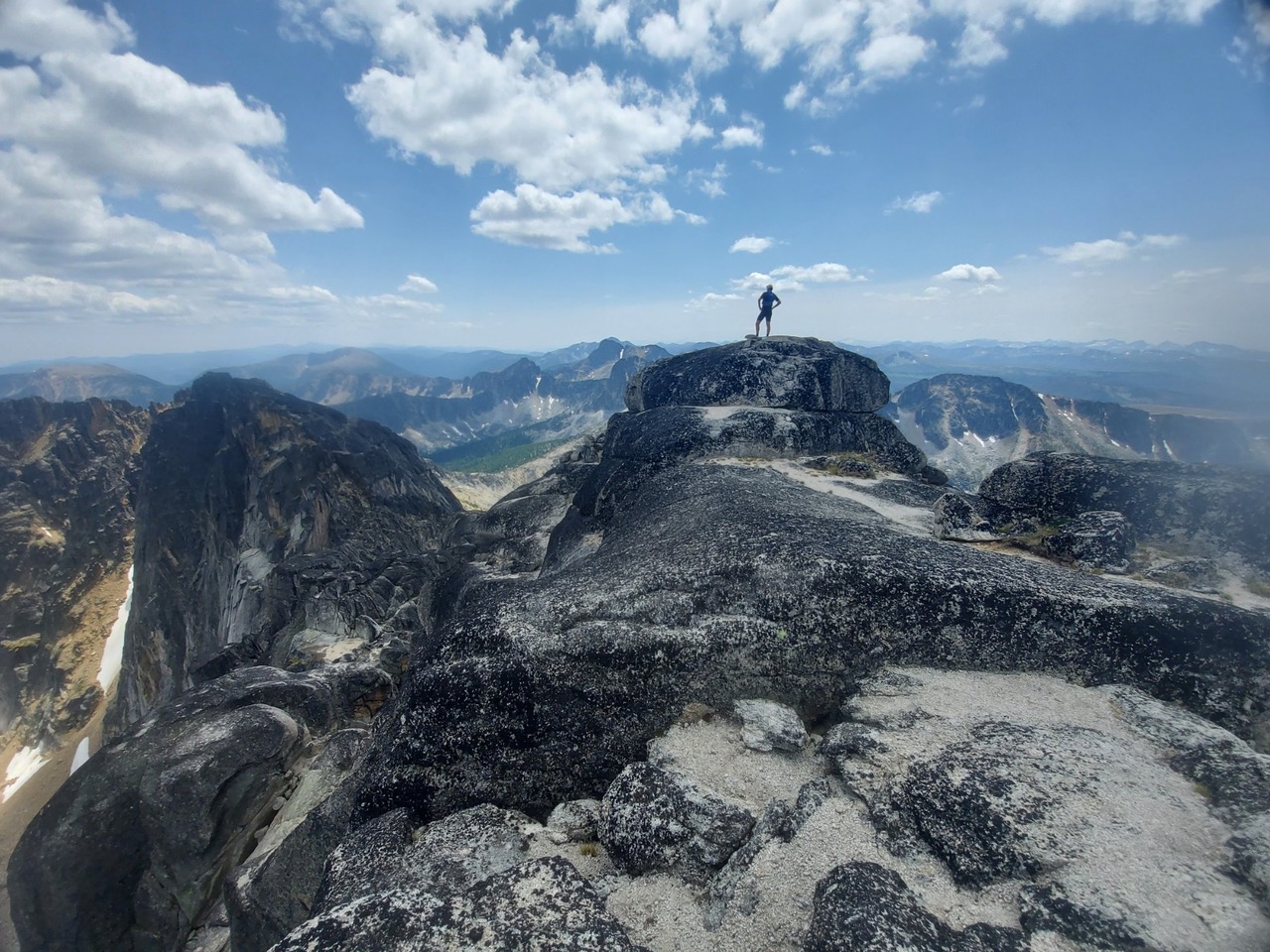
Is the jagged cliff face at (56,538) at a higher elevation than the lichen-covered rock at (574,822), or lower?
lower

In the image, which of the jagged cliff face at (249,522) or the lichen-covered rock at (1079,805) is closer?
the lichen-covered rock at (1079,805)

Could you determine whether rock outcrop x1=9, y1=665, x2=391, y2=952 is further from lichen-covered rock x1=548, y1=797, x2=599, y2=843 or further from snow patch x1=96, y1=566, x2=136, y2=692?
snow patch x1=96, y1=566, x2=136, y2=692

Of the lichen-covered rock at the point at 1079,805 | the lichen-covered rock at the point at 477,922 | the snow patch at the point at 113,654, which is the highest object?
the lichen-covered rock at the point at 1079,805

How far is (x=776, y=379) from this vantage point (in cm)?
3672

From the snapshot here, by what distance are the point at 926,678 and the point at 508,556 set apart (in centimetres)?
2748

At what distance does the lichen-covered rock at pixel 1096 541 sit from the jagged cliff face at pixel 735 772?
2.35 metres

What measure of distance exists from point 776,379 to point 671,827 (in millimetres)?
30279

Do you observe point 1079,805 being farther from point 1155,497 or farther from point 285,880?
point 285,880

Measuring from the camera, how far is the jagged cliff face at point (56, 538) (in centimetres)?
8462

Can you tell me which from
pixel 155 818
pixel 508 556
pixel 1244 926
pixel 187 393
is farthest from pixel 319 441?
pixel 1244 926

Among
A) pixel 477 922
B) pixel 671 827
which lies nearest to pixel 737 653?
pixel 671 827

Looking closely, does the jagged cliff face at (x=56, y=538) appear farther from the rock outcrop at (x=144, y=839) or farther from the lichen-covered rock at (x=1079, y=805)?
the lichen-covered rock at (x=1079, y=805)

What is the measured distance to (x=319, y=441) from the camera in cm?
8944

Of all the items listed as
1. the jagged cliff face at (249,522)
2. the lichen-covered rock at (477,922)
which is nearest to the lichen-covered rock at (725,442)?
the lichen-covered rock at (477,922)
